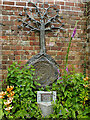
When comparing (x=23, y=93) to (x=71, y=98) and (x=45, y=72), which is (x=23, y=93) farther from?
(x=71, y=98)

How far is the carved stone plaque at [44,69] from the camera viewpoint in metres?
2.56

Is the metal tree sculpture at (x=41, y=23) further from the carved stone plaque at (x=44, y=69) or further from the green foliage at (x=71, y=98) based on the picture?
the green foliage at (x=71, y=98)

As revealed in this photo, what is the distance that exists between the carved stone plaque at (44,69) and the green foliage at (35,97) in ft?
0.48

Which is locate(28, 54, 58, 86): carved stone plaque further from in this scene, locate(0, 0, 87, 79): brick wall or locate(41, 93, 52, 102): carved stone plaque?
locate(41, 93, 52, 102): carved stone plaque

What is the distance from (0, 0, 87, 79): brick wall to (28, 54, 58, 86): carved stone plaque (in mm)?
144

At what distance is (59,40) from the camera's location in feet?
8.88

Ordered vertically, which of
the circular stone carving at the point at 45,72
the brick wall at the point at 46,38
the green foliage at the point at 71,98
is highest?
the brick wall at the point at 46,38

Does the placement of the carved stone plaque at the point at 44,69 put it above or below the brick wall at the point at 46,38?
below

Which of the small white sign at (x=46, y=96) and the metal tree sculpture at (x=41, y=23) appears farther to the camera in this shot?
the metal tree sculpture at (x=41, y=23)

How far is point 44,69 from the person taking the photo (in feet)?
8.46

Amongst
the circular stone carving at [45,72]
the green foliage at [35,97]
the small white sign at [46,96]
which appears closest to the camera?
the green foliage at [35,97]

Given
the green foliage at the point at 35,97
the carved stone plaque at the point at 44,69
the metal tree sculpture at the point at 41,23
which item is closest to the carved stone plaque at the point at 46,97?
the green foliage at the point at 35,97

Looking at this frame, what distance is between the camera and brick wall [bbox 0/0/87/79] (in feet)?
8.42

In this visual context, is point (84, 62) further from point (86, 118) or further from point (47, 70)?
point (86, 118)
